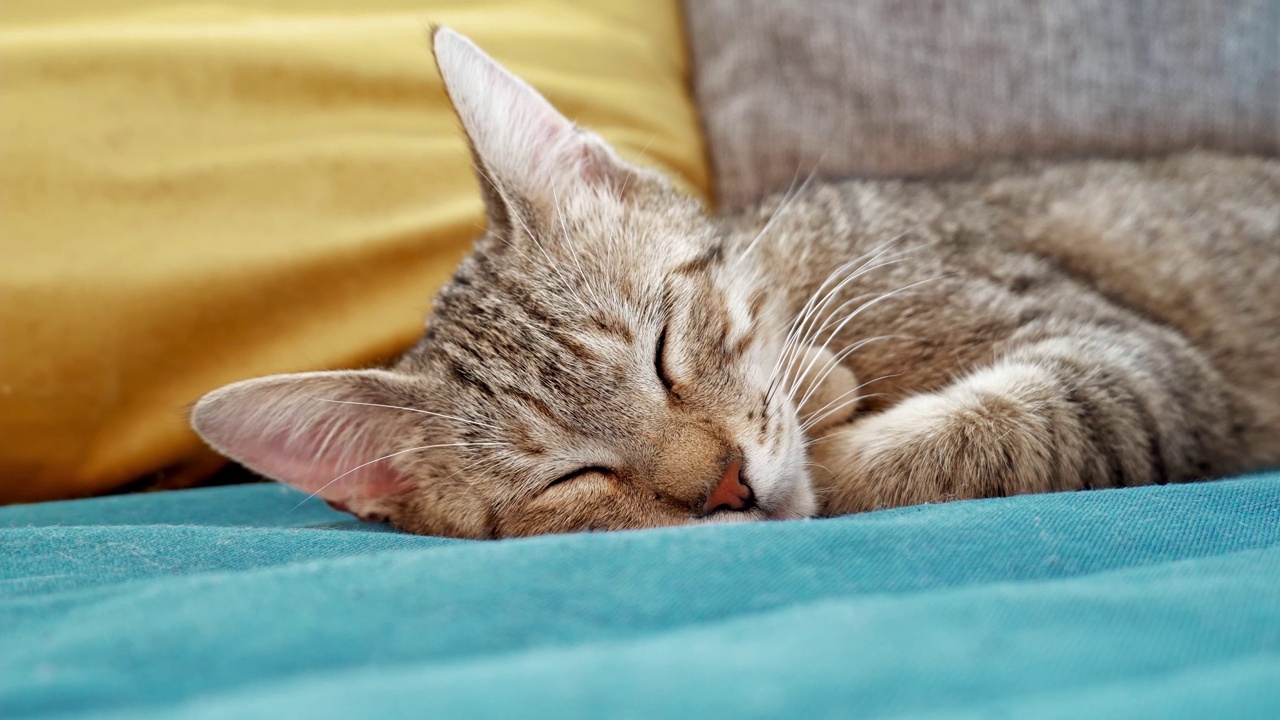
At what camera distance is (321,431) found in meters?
1.44

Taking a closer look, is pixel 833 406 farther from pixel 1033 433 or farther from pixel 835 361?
pixel 1033 433

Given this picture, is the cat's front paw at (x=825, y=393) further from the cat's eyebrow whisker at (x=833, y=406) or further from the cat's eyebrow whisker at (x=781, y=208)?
the cat's eyebrow whisker at (x=781, y=208)

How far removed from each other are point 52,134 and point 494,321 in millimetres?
1121

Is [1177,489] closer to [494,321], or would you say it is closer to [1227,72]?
[494,321]

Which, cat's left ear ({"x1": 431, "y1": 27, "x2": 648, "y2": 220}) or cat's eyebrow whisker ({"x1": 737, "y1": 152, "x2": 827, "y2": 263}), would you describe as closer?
cat's left ear ({"x1": 431, "y1": 27, "x2": 648, "y2": 220})

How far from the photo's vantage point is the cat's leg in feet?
4.38

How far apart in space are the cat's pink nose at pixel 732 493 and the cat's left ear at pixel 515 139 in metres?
0.66

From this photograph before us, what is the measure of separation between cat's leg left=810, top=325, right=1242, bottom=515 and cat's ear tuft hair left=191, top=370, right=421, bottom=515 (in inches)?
32.5

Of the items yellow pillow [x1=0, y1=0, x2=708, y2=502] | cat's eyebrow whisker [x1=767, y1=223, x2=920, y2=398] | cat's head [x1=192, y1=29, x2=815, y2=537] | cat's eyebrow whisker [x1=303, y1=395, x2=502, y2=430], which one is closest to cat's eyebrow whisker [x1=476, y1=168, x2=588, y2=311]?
cat's head [x1=192, y1=29, x2=815, y2=537]

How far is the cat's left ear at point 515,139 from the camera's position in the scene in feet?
4.66

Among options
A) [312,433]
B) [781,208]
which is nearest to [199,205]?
[312,433]

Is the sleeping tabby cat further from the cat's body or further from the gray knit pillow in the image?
the gray knit pillow

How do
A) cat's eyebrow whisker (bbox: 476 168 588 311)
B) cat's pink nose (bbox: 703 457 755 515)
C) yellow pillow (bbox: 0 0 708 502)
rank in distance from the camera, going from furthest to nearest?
yellow pillow (bbox: 0 0 708 502) → cat's eyebrow whisker (bbox: 476 168 588 311) → cat's pink nose (bbox: 703 457 755 515)

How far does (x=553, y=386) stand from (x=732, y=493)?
0.35m
